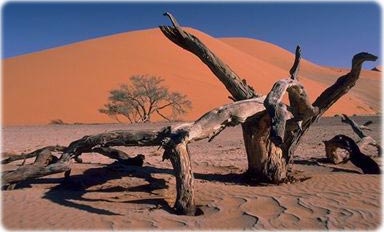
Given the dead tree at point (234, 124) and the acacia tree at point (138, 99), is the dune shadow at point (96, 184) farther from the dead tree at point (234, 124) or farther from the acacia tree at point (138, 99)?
the acacia tree at point (138, 99)

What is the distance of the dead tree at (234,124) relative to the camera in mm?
5262

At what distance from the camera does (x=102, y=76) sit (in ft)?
129

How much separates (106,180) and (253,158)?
2125 millimetres

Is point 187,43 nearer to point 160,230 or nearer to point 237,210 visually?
point 237,210

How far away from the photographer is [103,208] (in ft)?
17.8

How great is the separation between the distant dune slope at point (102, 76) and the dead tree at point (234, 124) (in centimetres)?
2371

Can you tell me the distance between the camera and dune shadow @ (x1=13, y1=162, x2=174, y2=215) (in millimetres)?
5699

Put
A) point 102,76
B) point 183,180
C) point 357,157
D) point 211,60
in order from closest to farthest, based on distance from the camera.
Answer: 1. point 183,180
2. point 211,60
3. point 357,157
4. point 102,76

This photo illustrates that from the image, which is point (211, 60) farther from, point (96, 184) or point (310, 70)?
point (310, 70)

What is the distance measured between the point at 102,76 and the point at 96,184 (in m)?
33.3

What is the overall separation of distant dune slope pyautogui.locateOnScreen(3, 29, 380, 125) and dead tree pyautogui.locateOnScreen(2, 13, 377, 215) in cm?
2371

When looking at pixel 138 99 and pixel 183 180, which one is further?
pixel 138 99

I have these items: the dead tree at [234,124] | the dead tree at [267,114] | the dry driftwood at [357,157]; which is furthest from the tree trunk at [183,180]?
the dry driftwood at [357,157]

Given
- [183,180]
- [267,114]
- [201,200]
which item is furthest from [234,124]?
[183,180]
